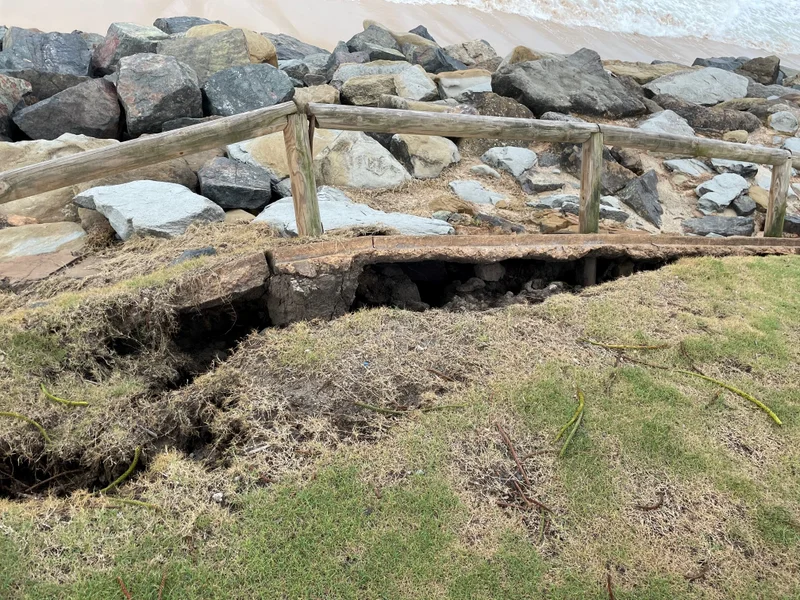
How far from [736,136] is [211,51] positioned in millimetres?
9355

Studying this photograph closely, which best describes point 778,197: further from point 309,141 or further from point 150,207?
point 150,207

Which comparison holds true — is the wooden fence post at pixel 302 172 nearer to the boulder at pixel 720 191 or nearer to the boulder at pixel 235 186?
the boulder at pixel 235 186

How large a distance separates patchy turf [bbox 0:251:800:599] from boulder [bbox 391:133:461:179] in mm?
4466

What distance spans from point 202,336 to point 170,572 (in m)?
2.00

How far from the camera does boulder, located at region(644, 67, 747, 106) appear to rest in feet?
42.9

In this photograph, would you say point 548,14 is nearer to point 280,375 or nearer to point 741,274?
point 741,274

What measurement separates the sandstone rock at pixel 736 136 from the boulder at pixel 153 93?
908 centimetres

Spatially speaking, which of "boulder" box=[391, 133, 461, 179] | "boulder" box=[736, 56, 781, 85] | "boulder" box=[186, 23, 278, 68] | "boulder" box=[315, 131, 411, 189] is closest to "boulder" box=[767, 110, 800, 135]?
"boulder" box=[736, 56, 781, 85]

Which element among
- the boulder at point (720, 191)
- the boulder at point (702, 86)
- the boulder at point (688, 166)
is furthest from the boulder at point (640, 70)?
the boulder at point (720, 191)

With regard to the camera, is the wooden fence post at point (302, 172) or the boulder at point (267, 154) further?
the boulder at point (267, 154)

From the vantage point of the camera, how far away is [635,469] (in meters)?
2.88

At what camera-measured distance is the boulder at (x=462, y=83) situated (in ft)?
36.4

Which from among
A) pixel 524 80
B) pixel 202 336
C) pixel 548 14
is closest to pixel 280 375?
pixel 202 336

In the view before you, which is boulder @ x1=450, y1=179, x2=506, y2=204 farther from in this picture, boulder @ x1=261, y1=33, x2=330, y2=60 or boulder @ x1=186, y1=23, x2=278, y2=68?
boulder @ x1=261, y1=33, x2=330, y2=60
